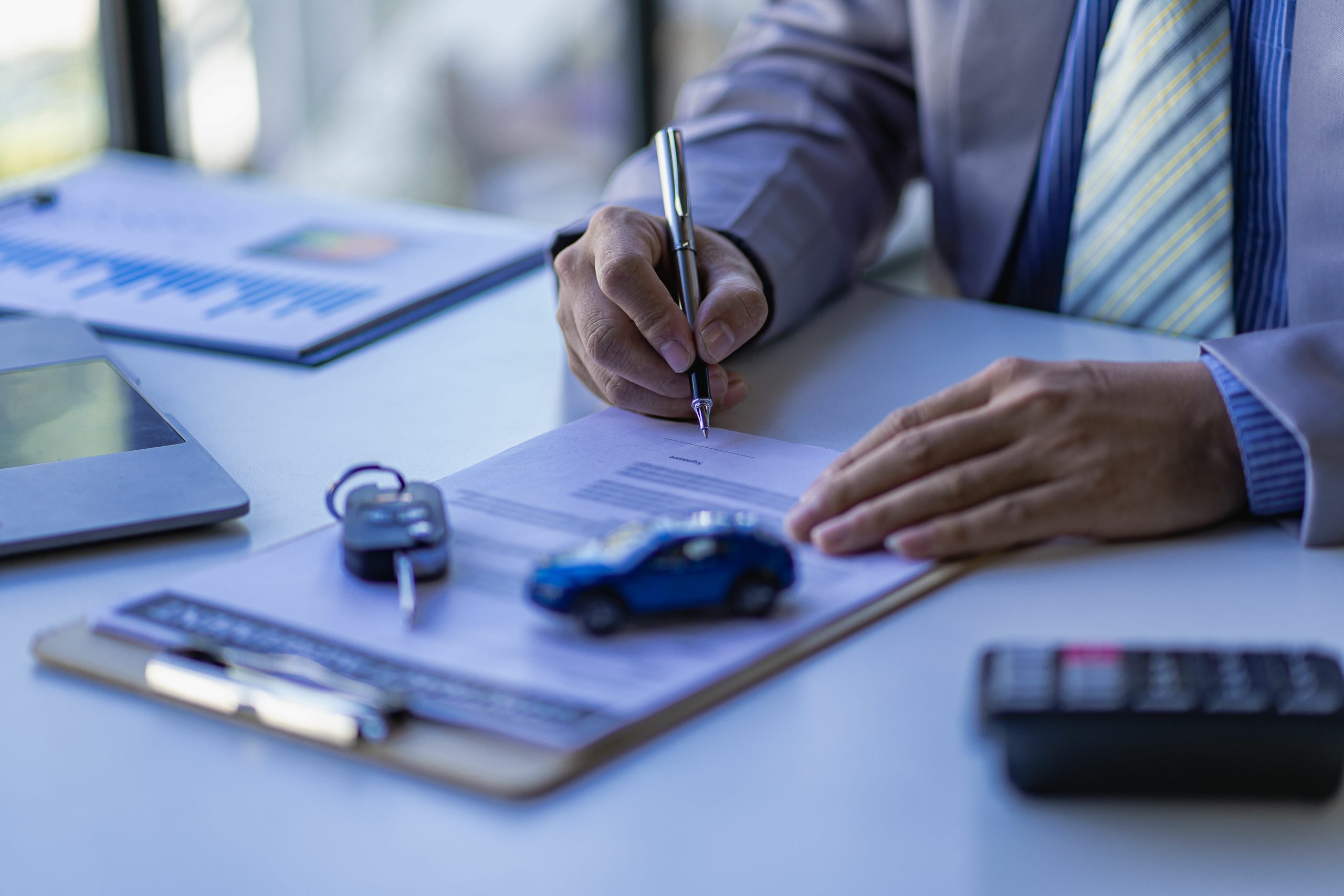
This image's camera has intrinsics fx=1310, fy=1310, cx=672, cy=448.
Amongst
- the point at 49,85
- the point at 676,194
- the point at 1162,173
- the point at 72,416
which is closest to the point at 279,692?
the point at 72,416

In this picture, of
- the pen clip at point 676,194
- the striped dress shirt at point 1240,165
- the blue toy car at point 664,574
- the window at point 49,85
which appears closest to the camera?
the blue toy car at point 664,574

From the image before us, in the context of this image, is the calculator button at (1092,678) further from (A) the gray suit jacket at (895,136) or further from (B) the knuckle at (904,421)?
(A) the gray suit jacket at (895,136)

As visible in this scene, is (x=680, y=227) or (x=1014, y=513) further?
(x=680, y=227)

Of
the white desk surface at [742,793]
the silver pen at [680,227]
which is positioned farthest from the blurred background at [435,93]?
the white desk surface at [742,793]

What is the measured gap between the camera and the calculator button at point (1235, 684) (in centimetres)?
49

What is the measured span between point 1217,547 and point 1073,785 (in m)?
0.26

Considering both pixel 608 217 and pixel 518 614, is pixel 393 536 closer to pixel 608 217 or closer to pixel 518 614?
pixel 518 614

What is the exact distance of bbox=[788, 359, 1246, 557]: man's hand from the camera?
0.68m

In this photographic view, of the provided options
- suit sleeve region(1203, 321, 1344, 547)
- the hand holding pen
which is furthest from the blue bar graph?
suit sleeve region(1203, 321, 1344, 547)

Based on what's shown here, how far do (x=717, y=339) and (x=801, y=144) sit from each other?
1.25 ft

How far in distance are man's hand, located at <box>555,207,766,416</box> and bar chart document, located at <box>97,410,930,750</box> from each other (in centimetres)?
10

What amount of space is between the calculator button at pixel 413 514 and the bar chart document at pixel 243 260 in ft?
1.30

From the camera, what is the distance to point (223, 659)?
0.57 meters

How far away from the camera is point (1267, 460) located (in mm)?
709
